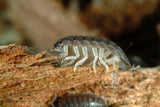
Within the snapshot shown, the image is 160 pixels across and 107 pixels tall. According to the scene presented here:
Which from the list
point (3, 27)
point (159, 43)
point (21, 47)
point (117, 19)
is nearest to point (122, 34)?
point (117, 19)

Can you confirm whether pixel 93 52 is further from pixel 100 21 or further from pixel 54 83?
pixel 100 21

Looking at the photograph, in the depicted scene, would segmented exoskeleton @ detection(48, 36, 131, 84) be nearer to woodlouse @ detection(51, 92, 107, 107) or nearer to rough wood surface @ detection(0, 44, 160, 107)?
rough wood surface @ detection(0, 44, 160, 107)

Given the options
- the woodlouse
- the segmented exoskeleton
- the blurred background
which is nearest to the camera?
the woodlouse

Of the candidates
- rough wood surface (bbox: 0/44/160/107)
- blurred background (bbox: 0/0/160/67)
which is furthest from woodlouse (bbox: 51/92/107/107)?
blurred background (bbox: 0/0/160/67)

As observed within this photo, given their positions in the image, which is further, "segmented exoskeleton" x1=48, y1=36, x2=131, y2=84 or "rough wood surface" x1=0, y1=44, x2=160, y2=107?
"segmented exoskeleton" x1=48, y1=36, x2=131, y2=84

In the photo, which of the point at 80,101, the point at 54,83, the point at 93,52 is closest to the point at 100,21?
the point at 93,52

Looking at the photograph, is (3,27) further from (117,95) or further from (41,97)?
(117,95)
